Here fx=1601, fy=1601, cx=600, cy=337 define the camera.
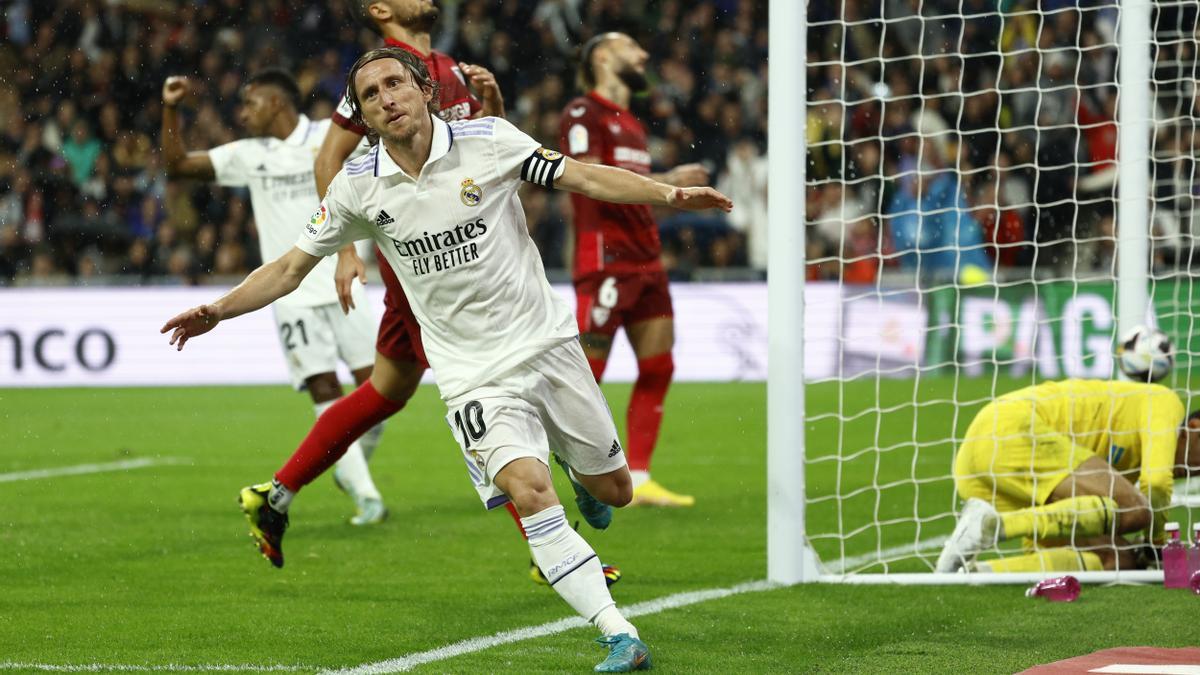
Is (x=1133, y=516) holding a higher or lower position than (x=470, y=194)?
lower

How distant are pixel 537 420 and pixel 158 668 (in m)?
1.35

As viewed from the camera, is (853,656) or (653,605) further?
(653,605)

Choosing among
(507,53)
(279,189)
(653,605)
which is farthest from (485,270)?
(507,53)

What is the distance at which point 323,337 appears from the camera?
821cm

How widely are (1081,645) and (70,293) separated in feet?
43.9

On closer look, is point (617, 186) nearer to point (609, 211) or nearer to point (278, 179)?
point (609, 211)

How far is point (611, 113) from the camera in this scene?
879 centimetres

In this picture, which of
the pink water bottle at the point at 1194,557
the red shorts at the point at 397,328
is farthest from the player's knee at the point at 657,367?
the pink water bottle at the point at 1194,557

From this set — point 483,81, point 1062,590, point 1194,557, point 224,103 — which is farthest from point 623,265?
point 224,103

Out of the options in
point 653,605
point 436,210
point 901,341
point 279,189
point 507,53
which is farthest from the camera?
point 507,53

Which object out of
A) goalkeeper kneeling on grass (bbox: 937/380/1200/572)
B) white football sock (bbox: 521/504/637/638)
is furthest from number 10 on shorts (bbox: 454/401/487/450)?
goalkeeper kneeling on grass (bbox: 937/380/1200/572)

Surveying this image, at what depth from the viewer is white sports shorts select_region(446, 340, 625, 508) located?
484 centimetres

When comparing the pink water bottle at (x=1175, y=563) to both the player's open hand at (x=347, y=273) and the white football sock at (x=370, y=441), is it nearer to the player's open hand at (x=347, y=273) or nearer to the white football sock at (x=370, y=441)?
the player's open hand at (x=347, y=273)

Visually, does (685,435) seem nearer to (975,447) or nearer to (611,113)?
(611,113)
